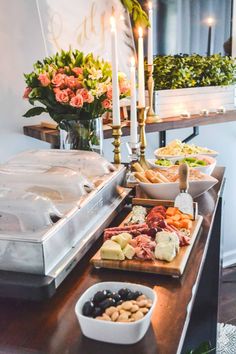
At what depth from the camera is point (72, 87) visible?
120 centimetres

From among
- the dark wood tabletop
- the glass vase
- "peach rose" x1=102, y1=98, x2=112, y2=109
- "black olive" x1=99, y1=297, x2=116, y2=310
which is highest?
"peach rose" x1=102, y1=98, x2=112, y2=109

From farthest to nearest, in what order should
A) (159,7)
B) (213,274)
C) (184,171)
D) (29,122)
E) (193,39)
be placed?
(193,39) < (159,7) < (29,122) < (213,274) < (184,171)

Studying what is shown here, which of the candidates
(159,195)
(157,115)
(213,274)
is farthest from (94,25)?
(213,274)

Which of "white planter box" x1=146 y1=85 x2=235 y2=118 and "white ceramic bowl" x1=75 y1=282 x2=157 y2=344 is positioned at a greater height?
"white planter box" x1=146 y1=85 x2=235 y2=118

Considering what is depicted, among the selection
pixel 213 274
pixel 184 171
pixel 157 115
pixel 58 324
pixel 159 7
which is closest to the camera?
pixel 58 324

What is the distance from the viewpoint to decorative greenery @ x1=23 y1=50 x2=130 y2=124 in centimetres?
119

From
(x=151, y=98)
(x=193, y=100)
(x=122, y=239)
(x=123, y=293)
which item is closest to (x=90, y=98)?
(x=122, y=239)

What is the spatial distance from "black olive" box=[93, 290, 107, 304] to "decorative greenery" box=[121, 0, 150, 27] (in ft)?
5.18

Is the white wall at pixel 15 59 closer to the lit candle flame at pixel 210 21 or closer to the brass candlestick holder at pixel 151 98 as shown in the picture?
the brass candlestick holder at pixel 151 98

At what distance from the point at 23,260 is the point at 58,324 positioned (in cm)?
12

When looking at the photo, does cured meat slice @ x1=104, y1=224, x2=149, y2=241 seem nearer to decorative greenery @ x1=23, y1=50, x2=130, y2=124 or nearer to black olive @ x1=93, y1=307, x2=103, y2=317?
black olive @ x1=93, y1=307, x2=103, y2=317

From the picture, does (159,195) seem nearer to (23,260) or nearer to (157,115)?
(23,260)

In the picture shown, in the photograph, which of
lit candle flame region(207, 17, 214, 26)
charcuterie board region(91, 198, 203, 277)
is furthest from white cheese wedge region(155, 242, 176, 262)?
lit candle flame region(207, 17, 214, 26)

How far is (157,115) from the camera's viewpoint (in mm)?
1988
